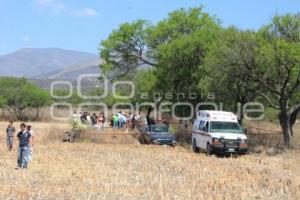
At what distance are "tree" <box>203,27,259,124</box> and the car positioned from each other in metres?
3.76

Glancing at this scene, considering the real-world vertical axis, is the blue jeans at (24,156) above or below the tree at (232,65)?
below

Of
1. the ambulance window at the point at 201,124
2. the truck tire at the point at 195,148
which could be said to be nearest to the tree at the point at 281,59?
the ambulance window at the point at 201,124

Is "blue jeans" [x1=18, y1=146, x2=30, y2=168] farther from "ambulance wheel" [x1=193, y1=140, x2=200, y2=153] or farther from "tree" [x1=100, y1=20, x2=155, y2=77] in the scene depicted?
"tree" [x1=100, y1=20, x2=155, y2=77]

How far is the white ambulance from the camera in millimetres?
30016

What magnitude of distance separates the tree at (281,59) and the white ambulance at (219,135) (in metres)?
3.90

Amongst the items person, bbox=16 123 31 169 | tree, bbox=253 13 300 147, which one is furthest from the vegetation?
person, bbox=16 123 31 169

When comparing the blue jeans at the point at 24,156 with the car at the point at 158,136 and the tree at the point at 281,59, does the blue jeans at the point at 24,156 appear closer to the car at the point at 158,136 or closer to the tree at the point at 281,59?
the tree at the point at 281,59

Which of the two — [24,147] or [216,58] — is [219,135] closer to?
[216,58]

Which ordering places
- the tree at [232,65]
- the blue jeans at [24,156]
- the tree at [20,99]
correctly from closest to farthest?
the blue jeans at [24,156]
the tree at [232,65]
the tree at [20,99]

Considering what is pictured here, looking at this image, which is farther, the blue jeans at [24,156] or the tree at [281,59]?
the tree at [281,59]

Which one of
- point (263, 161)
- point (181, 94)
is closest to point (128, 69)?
point (181, 94)

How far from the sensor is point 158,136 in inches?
1516

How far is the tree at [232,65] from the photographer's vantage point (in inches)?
1378

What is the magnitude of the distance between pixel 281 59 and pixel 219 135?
591 centimetres
